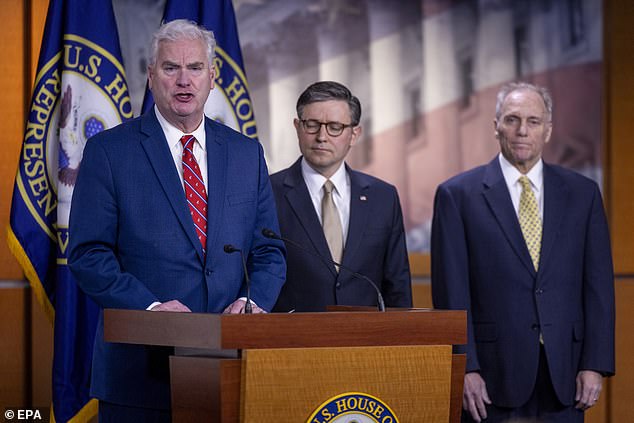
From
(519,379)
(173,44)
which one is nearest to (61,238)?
(173,44)

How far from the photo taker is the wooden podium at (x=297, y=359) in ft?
7.62

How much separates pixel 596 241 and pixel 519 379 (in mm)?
625

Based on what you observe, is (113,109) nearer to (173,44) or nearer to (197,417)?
(173,44)

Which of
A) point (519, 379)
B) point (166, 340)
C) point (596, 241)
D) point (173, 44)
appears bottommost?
point (519, 379)

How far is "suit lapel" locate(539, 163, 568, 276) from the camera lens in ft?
12.7

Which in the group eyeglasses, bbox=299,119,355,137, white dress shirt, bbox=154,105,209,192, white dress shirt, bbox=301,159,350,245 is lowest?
white dress shirt, bbox=301,159,350,245

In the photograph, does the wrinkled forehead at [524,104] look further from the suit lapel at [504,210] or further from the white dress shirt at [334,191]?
the white dress shirt at [334,191]

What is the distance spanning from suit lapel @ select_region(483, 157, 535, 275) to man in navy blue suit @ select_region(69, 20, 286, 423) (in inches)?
44.1

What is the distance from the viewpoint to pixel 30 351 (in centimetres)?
508

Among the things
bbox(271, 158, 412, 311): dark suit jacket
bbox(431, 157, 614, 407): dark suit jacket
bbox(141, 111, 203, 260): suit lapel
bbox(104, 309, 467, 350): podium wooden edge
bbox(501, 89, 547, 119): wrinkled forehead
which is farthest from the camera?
bbox(501, 89, 547, 119): wrinkled forehead

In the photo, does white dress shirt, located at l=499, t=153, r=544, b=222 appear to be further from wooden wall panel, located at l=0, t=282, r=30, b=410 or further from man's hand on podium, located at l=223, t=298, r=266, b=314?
wooden wall panel, located at l=0, t=282, r=30, b=410

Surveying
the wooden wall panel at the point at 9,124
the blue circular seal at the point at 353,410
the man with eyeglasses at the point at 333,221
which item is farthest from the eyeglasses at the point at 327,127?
the wooden wall panel at the point at 9,124

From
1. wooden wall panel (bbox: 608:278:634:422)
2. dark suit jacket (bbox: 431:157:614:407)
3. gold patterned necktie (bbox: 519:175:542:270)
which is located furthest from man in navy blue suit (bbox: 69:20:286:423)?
wooden wall panel (bbox: 608:278:634:422)

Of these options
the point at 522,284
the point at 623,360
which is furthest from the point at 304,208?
the point at 623,360
